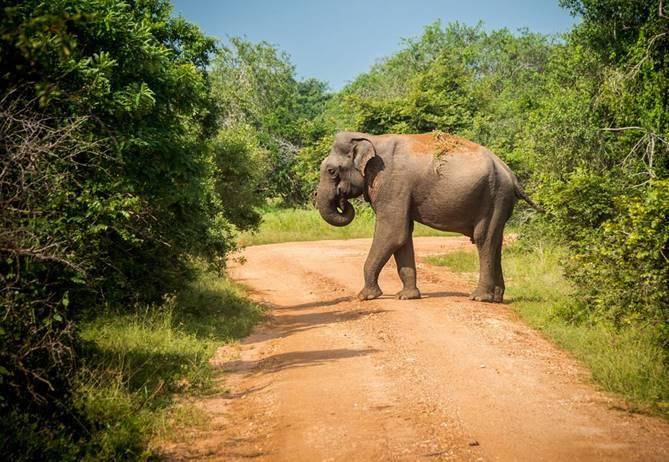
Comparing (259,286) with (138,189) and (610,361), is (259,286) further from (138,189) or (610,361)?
(610,361)

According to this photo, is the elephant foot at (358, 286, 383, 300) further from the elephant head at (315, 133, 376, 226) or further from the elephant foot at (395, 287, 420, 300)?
the elephant head at (315, 133, 376, 226)

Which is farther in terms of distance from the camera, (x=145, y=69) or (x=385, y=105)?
(x=385, y=105)

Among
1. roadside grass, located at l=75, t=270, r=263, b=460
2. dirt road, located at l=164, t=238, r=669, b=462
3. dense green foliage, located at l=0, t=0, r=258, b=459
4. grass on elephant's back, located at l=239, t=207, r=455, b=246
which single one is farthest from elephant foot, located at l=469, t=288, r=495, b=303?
grass on elephant's back, located at l=239, t=207, r=455, b=246

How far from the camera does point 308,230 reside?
30812mm

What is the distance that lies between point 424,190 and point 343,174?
1562 millimetres

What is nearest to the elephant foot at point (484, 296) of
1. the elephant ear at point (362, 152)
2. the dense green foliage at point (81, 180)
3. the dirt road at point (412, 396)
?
the dirt road at point (412, 396)

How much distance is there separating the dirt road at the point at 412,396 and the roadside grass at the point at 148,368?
34 centimetres

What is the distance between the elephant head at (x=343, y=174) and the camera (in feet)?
44.4

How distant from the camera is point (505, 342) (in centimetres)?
985

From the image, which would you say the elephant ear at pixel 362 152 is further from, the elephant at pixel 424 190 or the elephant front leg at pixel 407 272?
the elephant front leg at pixel 407 272

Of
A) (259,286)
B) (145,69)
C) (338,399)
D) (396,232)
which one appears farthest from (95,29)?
(259,286)

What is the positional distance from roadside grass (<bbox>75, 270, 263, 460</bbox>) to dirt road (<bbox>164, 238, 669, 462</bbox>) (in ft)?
1.13

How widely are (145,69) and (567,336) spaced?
21.8 feet

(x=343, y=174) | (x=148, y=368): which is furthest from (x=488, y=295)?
(x=148, y=368)
